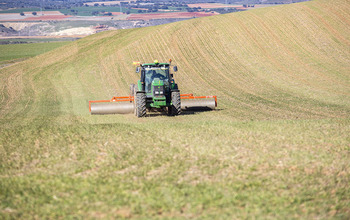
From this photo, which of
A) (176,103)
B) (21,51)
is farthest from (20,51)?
(176,103)

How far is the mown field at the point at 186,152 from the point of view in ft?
27.1

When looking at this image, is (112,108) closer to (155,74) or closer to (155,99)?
(155,99)

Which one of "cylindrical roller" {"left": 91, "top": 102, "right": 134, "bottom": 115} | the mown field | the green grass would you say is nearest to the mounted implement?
"cylindrical roller" {"left": 91, "top": 102, "right": 134, "bottom": 115}

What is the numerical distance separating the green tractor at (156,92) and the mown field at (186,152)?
0.68 meters

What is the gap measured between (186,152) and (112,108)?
8.45 m

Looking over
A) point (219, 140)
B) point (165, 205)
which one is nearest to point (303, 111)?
point (219, 140)

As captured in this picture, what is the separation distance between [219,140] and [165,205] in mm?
5265

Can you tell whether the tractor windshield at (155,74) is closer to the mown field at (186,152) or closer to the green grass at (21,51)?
the mown field at (186,152)

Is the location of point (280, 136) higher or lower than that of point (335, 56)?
lower

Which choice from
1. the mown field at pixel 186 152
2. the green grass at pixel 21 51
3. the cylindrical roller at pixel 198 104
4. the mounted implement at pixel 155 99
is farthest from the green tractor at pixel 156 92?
the green grass at pixel 21 51

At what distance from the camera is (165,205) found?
26.9ft

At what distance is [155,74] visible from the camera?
63.3 feet

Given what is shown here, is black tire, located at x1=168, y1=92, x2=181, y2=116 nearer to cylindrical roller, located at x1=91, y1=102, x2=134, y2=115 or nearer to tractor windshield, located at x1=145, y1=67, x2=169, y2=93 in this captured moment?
tractor windshield, located at x1=145, y1=67, x2=169, y2=93

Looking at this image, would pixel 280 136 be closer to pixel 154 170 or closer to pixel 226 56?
pixel 154 170
